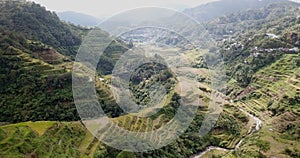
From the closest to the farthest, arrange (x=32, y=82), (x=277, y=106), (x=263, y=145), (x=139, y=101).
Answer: (x=263, y=145), (x=32, y=82), (x=277, y=106), (x=139, y=101)

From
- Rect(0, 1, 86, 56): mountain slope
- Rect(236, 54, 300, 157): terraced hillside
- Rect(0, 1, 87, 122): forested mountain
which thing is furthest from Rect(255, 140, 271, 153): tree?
Rect(0, 1, 86, 56): mountain slope

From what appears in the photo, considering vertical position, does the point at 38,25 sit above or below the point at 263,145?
above

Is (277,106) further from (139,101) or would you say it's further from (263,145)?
(139,101)

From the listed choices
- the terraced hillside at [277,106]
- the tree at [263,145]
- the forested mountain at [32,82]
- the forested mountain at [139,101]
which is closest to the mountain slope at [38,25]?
the forested mountain at [139,101]

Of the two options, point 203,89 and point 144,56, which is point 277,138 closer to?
point 203,89

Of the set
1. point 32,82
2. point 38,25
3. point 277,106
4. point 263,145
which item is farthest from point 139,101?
point 38,25

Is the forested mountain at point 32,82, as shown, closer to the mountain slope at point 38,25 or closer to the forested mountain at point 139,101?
the forested mountain at point 139,101

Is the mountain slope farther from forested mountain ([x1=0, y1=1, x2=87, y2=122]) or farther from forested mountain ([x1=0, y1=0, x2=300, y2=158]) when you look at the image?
forested mountain ([x1=0, y1=1, x2=87, y2=122])

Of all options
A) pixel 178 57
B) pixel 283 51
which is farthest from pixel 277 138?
pixel 178 57
